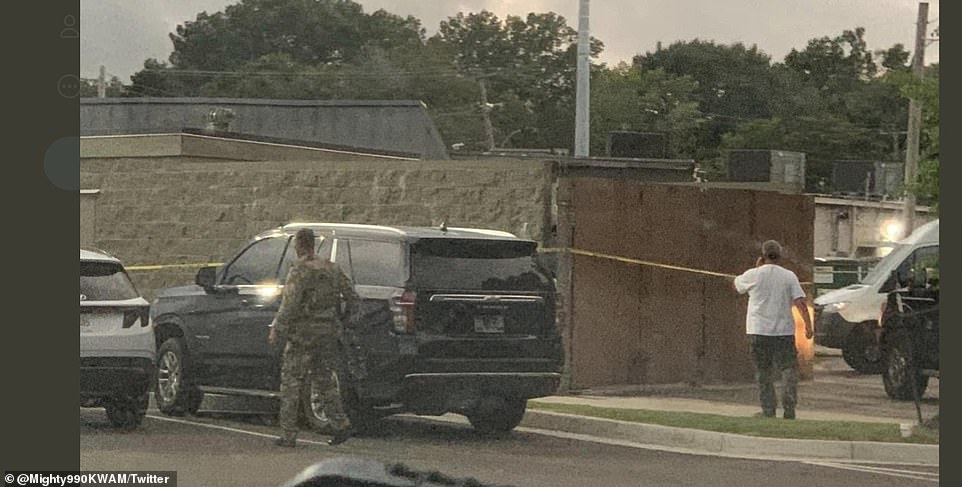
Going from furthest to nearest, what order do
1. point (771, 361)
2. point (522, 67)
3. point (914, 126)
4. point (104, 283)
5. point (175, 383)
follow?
1. point (522, 67)
2. point (914, 126)
3. point (771, 361)
4. point (175, 383)
5. point (104, 283)

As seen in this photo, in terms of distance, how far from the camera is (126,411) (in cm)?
1393

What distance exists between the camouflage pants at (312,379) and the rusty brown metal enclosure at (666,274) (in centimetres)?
539

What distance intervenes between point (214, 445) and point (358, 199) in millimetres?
7276

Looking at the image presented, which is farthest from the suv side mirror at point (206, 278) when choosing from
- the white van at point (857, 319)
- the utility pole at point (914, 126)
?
the white van at point (857, 319)

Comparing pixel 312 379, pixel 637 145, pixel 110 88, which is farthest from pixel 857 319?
pixel 110 88

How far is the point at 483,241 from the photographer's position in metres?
14.2

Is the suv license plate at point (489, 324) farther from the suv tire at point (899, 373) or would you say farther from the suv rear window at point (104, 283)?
the suv tire at point (899, 373)

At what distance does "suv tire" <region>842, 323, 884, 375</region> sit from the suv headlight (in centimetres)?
33

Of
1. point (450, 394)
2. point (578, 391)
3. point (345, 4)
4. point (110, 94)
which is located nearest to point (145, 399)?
point (450, 394)

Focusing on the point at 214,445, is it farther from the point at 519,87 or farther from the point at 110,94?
the point at 110,94

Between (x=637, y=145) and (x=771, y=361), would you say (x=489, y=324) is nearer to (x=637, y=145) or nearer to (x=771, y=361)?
(x=771, y=361)

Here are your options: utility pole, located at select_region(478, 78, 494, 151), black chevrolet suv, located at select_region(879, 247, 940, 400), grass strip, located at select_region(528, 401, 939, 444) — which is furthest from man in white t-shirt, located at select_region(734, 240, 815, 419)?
utility pole, located at select_region(478, 78, 494, 151)

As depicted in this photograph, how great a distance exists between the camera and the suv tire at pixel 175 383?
1538 centimetres

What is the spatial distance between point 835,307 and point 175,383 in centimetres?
1111
